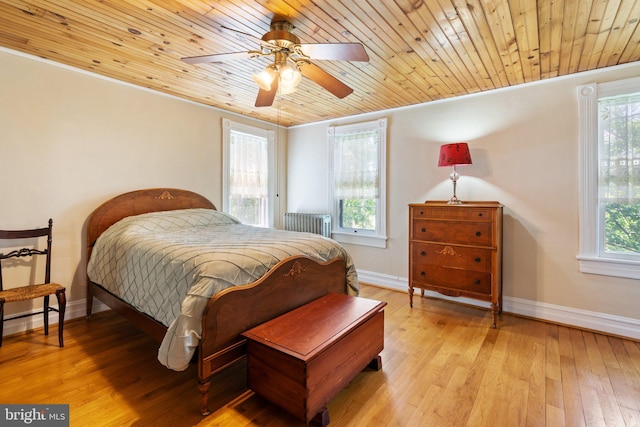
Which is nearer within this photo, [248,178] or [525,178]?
[525,178]

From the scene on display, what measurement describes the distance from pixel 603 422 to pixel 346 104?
3.56 m

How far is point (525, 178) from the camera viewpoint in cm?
311

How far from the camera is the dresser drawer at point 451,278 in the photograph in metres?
2.88

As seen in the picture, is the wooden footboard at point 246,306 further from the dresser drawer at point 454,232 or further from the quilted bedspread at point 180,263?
the dresser drawer at point 454,232

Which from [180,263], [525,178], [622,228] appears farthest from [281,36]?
[622,228]

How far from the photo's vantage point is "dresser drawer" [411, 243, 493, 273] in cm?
288

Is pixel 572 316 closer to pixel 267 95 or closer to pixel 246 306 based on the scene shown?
pixel 246 306

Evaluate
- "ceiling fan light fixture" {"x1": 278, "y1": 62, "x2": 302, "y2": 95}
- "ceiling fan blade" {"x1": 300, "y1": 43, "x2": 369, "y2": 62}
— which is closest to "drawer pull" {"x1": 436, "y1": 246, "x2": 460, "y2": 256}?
"ceiling fan blade" {"x1": 300, "y1": 43, "x2": 369, "y2": 62}

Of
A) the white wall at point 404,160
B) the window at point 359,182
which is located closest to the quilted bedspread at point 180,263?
the white wall at point 404,160

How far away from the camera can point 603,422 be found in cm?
164

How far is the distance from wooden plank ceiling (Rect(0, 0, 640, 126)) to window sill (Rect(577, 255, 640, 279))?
175 centimetres

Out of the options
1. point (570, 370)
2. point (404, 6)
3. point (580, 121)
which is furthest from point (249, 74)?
point (570, 370)

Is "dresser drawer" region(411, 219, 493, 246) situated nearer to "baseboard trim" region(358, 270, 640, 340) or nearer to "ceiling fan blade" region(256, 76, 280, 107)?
"baseboard trim" region(358, 270, 640, 340)

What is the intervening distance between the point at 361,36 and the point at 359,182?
2.28 metres
